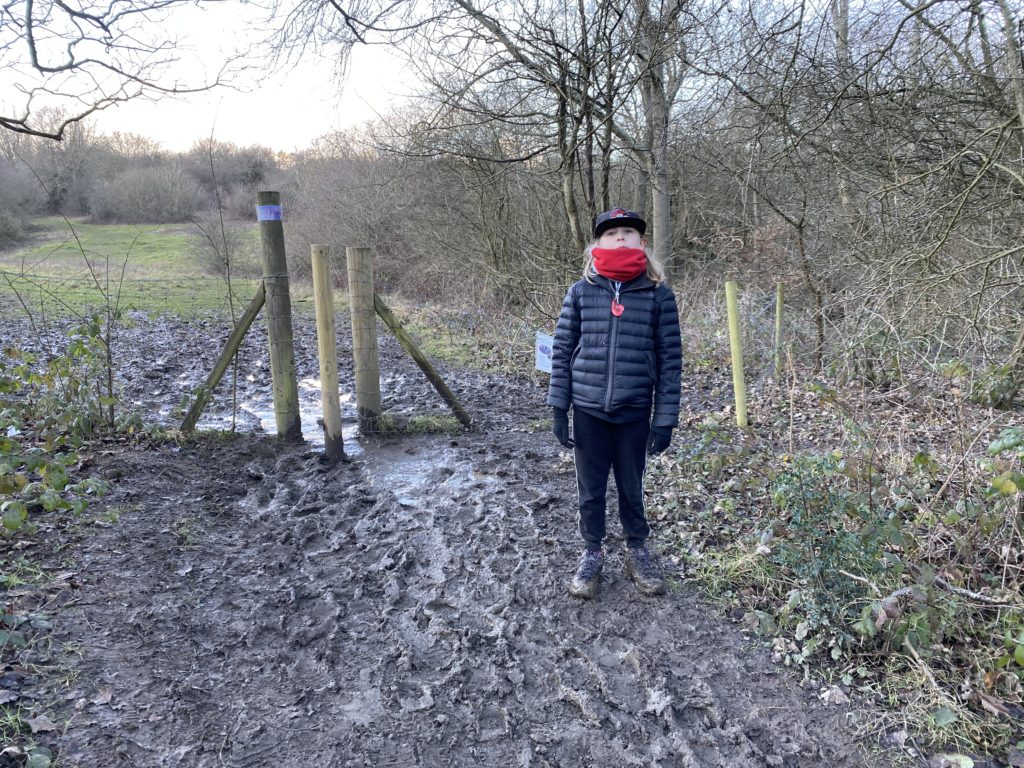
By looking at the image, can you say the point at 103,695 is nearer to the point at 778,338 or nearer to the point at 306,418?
the point at 306,418

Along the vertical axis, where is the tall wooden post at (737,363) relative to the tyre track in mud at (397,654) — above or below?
above

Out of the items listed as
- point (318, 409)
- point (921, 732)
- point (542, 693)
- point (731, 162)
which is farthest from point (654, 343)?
point (731, 162)

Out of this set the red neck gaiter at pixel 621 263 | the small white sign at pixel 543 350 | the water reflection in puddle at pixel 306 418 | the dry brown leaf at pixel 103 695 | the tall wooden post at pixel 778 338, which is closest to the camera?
the dry brown leaf at pixel 103 695

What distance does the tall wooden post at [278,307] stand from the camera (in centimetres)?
558

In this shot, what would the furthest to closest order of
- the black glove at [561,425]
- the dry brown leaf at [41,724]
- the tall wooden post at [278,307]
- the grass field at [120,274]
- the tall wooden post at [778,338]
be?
1. the grass field at [120,274]
2. the tall wooden post at [778,338]
3. the tall wooden post at [278,307]
4. the black glove at [561,425]
5. the dry brown leaf at [41,724]

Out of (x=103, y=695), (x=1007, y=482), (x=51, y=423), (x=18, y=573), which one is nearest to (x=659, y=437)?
(x=1007, y=482)

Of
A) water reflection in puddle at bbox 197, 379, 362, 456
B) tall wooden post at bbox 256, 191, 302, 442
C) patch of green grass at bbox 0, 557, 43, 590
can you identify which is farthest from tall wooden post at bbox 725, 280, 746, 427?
patch of green grass at bbox 0, 557, 43, 590

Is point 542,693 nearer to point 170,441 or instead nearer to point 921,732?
point 921,732

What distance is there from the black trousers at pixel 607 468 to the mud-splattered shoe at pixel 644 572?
6 cm

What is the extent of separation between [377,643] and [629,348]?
1.97 metres

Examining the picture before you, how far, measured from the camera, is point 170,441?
234 inches

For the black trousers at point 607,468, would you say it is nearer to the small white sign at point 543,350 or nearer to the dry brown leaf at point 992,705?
the small white sign at point 543,350

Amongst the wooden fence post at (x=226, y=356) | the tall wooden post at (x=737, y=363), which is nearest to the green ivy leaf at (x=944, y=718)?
the tall wooden post at (x=737, y=363)

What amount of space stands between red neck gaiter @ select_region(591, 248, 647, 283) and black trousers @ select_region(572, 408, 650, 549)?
753 millimetres
